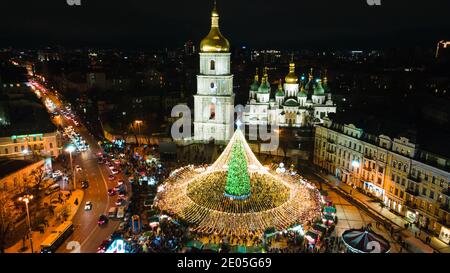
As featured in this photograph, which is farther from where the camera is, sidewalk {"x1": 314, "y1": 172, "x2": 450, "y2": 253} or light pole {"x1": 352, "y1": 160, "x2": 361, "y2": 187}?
light pole {"x1": 352, "y1": 160, "x2": 361, "y2": 187}

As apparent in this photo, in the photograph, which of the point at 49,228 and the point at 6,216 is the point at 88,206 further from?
the point at 6,216

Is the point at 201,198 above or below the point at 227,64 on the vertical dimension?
below

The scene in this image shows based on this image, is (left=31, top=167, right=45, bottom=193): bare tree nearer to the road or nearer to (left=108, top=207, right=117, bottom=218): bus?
the road

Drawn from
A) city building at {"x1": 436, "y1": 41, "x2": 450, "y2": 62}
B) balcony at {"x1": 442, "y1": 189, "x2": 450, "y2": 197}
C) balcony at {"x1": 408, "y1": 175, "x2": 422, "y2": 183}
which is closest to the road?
balcony at {"x1": 408, "y1": 175, "x2": 422, "y2": 183}

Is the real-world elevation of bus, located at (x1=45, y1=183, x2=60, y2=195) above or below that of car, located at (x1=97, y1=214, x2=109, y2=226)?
above

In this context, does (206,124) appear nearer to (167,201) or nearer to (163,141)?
(163,141)
